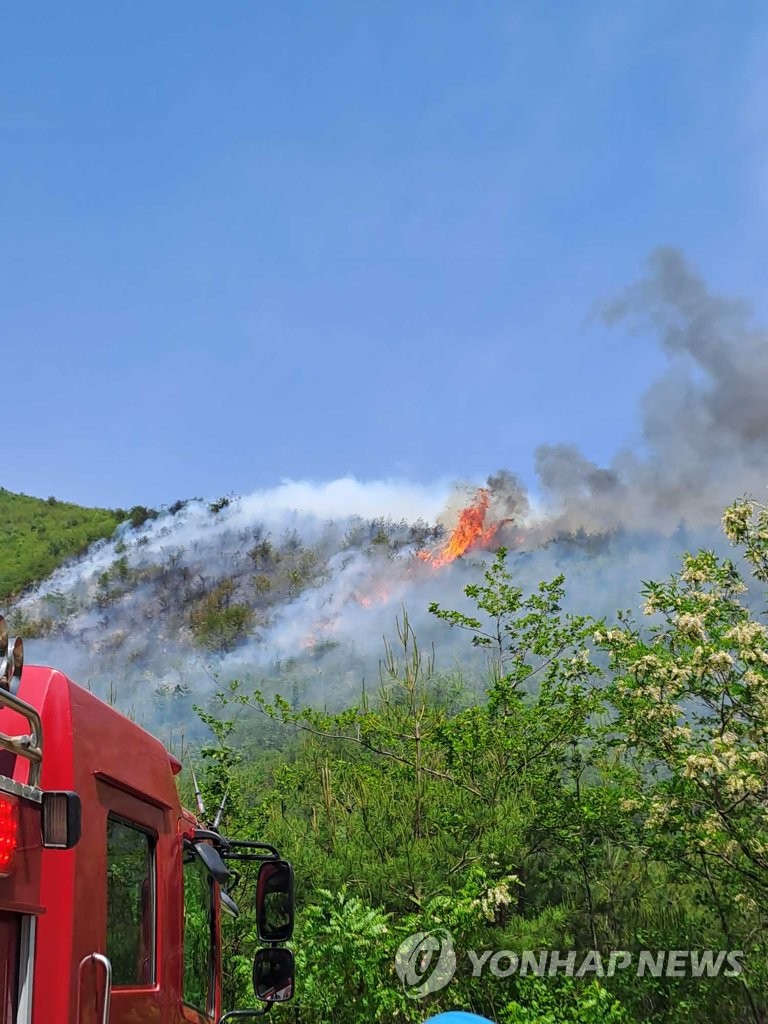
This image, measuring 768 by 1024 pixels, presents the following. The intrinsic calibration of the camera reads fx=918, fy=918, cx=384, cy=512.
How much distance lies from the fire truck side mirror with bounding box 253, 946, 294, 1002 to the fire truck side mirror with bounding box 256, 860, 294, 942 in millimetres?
70

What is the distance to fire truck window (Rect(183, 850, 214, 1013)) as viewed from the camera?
A: 136 inches

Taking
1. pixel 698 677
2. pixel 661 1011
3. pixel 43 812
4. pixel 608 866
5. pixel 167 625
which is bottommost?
pixel 661 1011

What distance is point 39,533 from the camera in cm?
7100

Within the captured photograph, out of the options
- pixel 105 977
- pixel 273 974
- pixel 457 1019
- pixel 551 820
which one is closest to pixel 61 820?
pixel 105 977

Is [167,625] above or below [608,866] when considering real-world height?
above

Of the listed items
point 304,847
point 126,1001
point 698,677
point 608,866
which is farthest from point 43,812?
point 608,866

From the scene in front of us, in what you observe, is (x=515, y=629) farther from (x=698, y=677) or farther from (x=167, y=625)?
(x=167, y=625)

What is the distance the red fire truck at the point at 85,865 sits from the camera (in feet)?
7.23

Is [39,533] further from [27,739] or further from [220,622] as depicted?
[27,739]

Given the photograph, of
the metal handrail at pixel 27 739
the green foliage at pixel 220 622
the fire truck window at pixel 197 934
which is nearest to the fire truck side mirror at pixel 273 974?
the fire truck window at pixel 197 934

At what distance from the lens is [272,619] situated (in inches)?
2488

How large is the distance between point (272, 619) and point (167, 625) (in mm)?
7065

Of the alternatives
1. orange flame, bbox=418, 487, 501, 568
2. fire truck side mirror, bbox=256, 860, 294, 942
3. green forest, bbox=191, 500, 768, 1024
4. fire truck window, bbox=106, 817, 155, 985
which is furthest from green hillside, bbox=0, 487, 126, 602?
fire truck window, bbox=106, 817, 155, 985

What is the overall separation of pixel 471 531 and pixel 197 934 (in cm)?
5344
